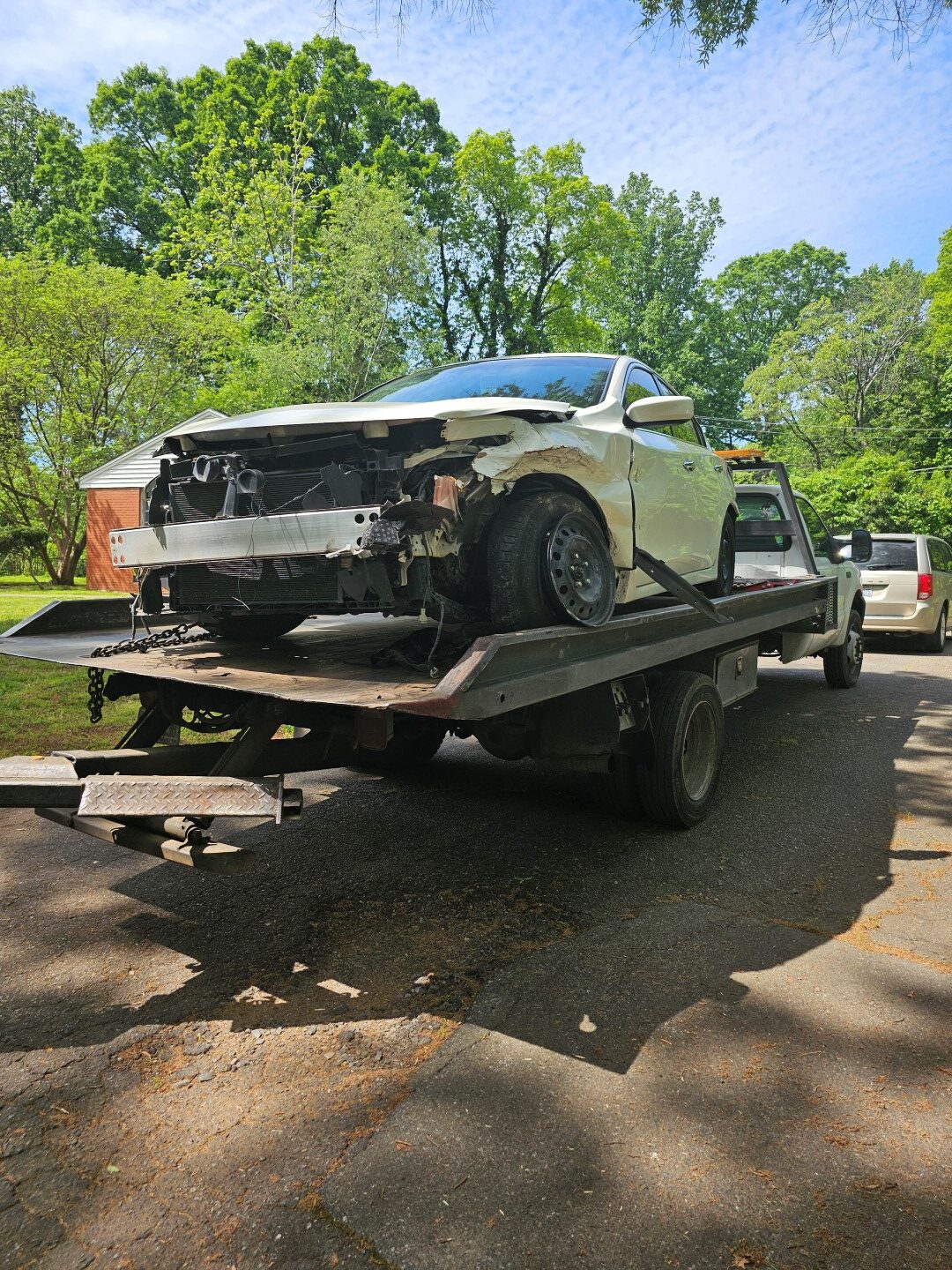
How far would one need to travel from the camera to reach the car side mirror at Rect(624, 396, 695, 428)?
4293 millimetres

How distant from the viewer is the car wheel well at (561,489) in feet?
12.4

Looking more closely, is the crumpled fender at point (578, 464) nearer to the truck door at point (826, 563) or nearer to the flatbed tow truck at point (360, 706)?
the flatbed tow truck at point (360, 706)

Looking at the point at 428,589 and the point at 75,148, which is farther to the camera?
the point at 75,148

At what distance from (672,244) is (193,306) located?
3555 cm

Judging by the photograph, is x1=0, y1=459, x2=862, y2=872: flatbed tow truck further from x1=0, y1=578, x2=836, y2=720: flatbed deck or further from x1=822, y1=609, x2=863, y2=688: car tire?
x1=822, y1=609, x2=863, y2=688: car tire

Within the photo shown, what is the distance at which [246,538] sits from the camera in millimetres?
3432

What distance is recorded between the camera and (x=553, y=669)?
3355 mm

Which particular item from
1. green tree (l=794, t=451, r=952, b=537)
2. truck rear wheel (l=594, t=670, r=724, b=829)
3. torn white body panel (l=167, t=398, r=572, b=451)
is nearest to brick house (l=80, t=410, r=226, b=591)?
green tree (l=794, t=451, r=952, b=537)

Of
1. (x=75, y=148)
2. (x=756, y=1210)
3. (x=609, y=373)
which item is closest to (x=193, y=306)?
(x=75, y=148)

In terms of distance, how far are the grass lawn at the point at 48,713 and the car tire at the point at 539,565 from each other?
8.69 feet

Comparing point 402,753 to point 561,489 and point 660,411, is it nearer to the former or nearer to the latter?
point 561,489

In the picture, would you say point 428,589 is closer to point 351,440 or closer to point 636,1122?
point 351,440

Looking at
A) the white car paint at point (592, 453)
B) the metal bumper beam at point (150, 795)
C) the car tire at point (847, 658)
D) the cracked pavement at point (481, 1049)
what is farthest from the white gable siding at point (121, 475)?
the metal bumper beam at point (150, 795)

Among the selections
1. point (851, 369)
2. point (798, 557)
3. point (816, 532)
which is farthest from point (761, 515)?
point (851, 369)
